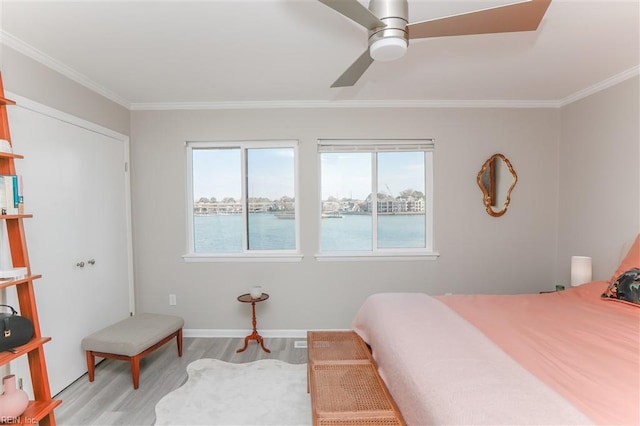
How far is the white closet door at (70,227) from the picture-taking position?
7.00 feet

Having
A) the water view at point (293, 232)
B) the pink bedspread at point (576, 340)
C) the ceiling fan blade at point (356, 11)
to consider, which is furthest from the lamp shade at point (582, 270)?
the ceiling fan blade at point (356, 11)

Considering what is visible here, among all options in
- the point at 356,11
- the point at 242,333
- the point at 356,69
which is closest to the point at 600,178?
the point at 356,69

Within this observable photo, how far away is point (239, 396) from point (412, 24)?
257 centimetres

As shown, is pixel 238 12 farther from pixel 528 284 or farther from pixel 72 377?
pixel 528 284

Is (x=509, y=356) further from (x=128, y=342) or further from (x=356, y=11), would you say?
(x=128, y=342)

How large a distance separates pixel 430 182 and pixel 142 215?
3.17m

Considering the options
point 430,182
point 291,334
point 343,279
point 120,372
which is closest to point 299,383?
point 291,334

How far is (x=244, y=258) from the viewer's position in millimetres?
3270

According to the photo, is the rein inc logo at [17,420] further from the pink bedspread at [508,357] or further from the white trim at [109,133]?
the pink bedspread at [508,357]

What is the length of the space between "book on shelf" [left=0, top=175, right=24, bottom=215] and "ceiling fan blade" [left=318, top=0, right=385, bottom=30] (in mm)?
2013

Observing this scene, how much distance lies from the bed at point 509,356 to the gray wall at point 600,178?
20.4 inches

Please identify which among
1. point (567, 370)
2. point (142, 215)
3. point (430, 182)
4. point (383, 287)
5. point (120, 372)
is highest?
point (430, 182)

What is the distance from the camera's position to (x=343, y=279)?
10.8ft

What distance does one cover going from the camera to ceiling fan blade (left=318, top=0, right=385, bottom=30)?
1171 mm
